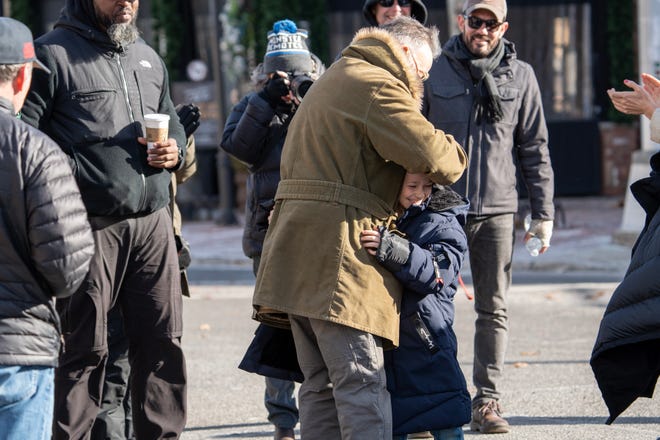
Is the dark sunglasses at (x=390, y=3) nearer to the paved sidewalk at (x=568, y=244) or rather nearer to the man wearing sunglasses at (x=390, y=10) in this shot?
the man wearing sunglasses at (x=390, y=10)

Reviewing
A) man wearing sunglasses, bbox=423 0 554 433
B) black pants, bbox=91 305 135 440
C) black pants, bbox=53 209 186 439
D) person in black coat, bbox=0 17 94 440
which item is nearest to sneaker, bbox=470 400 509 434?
man wearing sunglasses, bbox=423 0 554 433

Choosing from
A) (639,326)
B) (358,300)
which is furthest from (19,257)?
(639,326)

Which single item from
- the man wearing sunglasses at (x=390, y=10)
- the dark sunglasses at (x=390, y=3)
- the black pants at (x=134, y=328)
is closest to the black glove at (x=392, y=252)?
the black pants at (x=134, y=328)

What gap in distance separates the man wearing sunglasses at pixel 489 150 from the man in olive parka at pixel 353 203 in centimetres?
166

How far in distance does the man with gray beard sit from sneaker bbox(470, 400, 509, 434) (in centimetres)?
162

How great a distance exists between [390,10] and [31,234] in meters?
3.45

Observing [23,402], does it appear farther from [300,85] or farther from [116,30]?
[300,85]

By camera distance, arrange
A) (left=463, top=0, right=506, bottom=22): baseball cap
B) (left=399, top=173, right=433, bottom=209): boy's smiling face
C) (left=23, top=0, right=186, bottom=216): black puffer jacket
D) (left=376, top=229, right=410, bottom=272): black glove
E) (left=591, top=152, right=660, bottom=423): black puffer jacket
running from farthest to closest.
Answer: (left=463, top=0, right=506, bottom=22): baseball cap → (left=23, top=0, right=186, bottom=216): black puffer jacket → (left=399, top=173, right=433, bottom=209): boy's smiling face → (left=376, top=229, right=410, bottom=272): black glove → (left=591, top=152, right=660, bottom=423): black puffer jacket

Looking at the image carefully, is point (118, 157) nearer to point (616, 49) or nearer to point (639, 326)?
point (639, 326)

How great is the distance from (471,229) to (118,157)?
2040mm

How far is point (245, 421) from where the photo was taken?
257 inches

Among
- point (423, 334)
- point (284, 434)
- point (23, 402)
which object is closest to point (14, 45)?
point (23, 402)

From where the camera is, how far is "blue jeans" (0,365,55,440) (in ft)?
11.2

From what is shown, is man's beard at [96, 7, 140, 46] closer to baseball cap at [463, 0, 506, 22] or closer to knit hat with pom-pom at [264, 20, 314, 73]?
knit hat with pom-pom at [264, 20, 314, 73]
